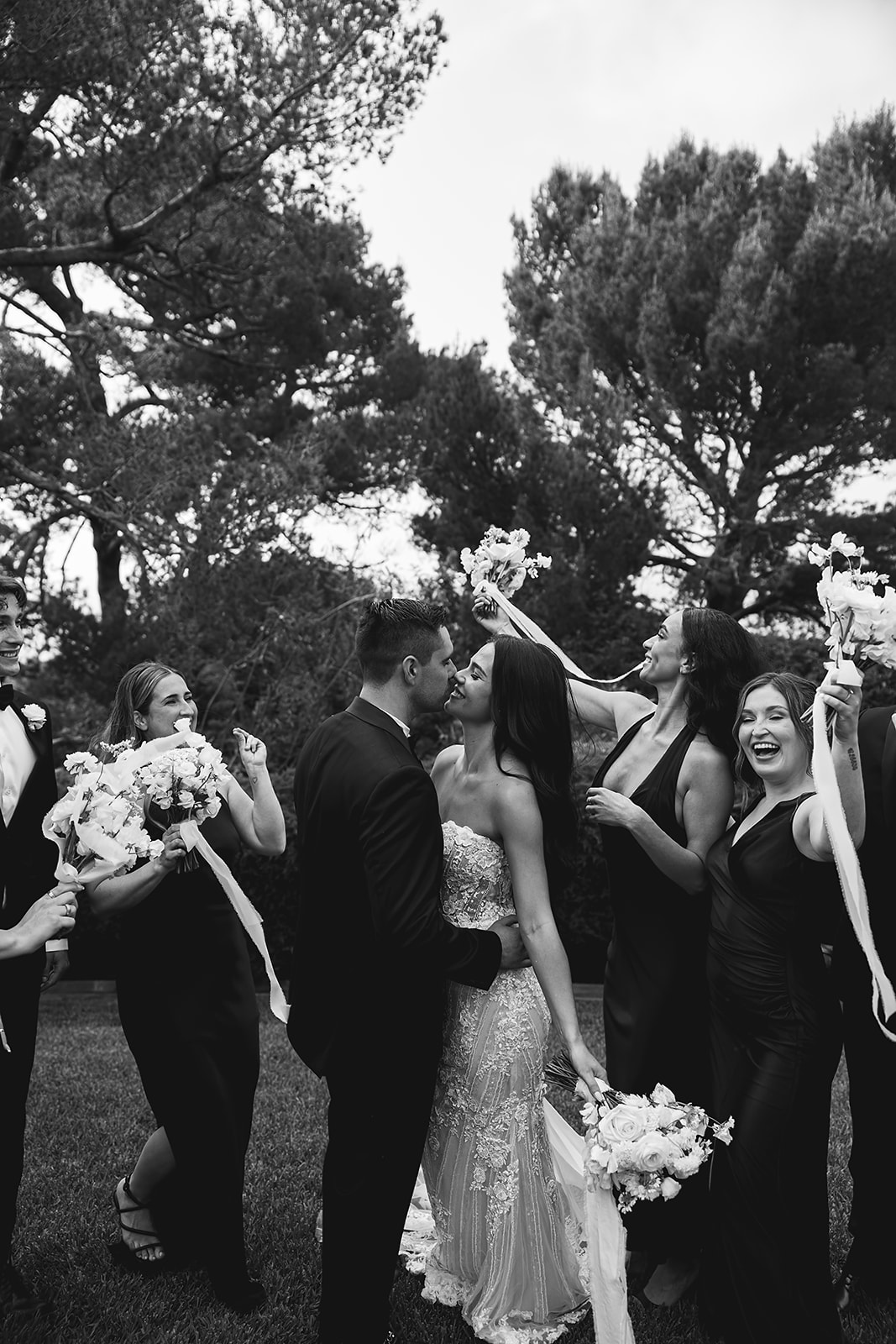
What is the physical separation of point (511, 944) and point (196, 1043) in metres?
1.21

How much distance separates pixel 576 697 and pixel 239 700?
22.8 feet

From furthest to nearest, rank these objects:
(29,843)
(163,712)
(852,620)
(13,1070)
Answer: (163,712) < (29,843) < (13,1070) < (852,620)

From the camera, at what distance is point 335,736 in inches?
134

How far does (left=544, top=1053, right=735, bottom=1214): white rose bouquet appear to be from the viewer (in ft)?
9.83

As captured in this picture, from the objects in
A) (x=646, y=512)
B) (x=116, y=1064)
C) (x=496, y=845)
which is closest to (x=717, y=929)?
(x=496, y=845)

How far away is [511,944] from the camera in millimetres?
3607

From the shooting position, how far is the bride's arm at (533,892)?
3412mm

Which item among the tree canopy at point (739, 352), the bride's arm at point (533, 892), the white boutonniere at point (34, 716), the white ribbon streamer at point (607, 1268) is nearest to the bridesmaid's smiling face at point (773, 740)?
the bride's arm at point (533, 892)

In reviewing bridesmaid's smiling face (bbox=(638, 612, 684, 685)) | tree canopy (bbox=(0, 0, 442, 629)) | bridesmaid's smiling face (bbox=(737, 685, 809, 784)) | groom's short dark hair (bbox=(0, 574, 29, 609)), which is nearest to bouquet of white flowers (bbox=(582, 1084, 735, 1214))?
bridesmaid's smiling face (bbox=(737, 685, 809, 784))

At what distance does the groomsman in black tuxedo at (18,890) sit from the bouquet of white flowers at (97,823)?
363mm

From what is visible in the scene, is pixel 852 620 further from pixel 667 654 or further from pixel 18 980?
pixel 18 980

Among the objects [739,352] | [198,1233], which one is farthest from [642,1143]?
[739,352]

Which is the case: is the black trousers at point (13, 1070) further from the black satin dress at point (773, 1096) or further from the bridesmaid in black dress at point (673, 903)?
the black satin dress at point (773, 1096)

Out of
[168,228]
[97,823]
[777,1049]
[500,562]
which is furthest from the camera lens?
[168,228]
